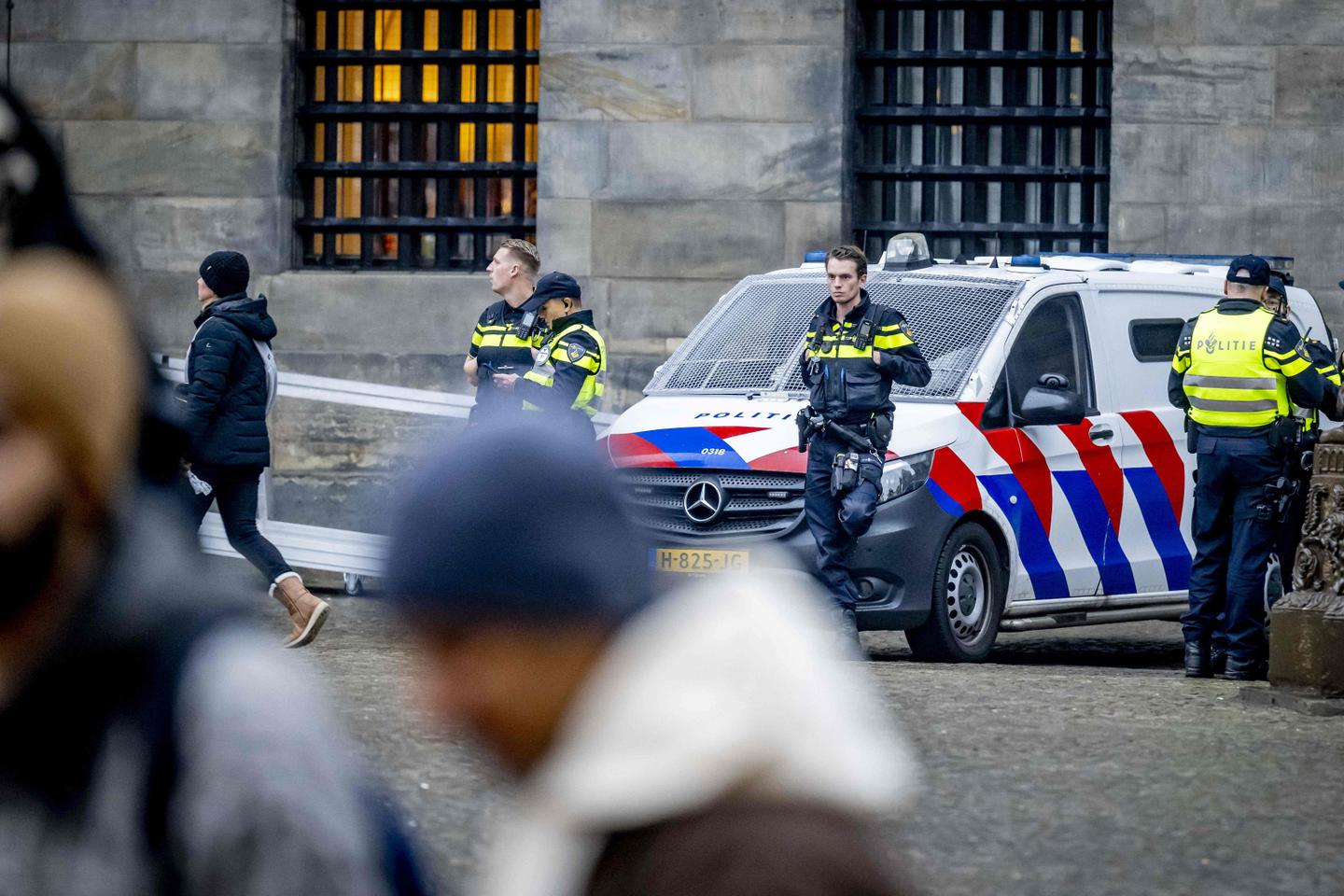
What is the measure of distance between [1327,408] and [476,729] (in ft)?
27.8

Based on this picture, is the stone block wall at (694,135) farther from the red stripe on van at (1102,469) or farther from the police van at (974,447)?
the red stripe on van at (1102,469)

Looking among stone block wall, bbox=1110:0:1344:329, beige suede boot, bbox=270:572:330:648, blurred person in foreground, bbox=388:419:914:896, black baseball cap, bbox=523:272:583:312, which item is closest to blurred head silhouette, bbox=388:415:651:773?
blurred person in foreground, bbox=388:419:914:896

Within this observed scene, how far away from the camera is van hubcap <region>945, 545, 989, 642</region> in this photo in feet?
31.6

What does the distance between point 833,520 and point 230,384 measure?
8.89 ft

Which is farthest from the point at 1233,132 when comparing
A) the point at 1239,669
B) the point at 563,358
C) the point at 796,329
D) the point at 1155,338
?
the point at 563,358

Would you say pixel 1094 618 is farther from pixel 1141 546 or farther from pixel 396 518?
pixel 396 518

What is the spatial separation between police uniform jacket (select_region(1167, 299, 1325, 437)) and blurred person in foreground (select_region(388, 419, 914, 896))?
8.19 meters

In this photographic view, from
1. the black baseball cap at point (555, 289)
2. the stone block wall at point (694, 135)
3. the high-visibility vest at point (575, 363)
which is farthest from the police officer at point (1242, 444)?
the stone block wall at point (694, 135)

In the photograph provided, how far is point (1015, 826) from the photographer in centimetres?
564

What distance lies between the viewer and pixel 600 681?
1457 millimetres

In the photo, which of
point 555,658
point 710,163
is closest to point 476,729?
point 555,658

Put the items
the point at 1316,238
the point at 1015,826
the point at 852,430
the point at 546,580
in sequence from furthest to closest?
the point at 1316,238 < the point at 852,430 < the point at 1015,826 < the point at 546,580

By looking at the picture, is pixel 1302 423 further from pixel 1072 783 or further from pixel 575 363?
pixel 1072 783

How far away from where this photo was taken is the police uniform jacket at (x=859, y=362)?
9.38m
